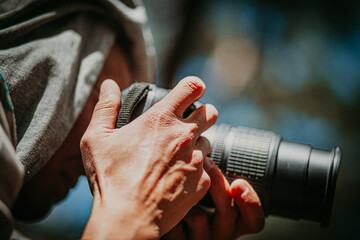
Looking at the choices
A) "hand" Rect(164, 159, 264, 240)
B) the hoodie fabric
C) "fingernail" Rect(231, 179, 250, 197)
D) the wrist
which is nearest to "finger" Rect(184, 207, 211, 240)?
A: "hand" Rect(164, 159, 264, 240)

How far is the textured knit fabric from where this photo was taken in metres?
0.66

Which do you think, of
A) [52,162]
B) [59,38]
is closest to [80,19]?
[59,38]

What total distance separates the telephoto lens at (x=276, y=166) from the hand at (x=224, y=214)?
0.02 m

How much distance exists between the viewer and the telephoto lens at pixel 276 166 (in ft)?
2.32

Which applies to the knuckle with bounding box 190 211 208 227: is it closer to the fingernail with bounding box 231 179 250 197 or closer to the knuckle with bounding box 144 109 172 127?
the fingernail with bounding box 231 179 250 197

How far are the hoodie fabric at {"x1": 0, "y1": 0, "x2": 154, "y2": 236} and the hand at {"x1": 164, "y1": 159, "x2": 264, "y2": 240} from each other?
350 millimetres

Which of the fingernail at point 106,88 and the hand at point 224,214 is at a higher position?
the fingernail at point 106,88

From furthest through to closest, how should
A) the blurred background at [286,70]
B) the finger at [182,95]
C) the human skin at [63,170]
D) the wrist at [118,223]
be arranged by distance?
the blurred background at [286,70]
the human skin at [63,170]
the finger at [182,95]
the wrist at [118,223]

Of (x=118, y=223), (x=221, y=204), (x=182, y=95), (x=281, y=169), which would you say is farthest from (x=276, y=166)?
(x=118, y=223)

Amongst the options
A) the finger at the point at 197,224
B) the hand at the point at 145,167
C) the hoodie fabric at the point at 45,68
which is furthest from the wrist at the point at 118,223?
the finger at the point at 197,224

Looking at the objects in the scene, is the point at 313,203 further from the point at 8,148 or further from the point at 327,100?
the point at 327,100

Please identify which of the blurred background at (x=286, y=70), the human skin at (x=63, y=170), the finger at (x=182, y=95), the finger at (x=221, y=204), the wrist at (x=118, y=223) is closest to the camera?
the wrist at (x=118, y=223)

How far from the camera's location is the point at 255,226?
81 cm

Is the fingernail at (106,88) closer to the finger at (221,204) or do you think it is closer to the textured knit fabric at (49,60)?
the textured knit fabric at (49,60)
